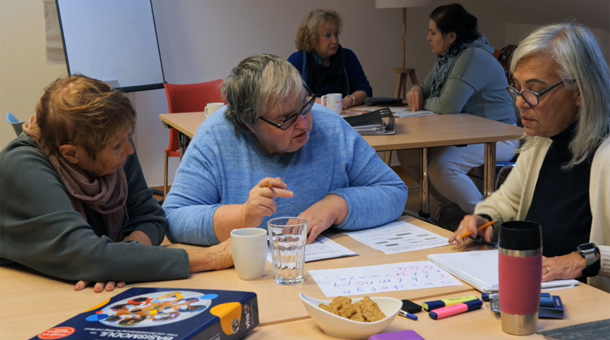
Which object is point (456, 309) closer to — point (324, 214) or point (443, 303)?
point (443, 303)

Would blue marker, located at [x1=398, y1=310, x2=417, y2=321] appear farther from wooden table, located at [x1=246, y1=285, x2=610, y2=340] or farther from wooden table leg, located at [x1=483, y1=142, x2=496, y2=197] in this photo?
wooden table leg, located at [x1=483, y1=142, x2=496, y2=197]

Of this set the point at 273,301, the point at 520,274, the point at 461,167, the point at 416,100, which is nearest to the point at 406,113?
the point at 416,100

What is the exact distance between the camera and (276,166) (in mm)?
1796

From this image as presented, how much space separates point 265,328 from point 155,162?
4496mm

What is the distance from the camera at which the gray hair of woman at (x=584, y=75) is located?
62.7 inches

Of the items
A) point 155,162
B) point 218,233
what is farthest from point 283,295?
point 155,162

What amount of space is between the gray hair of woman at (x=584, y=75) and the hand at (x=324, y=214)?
62 cm

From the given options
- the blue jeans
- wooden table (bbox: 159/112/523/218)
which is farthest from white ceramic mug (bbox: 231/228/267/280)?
the blue jeans

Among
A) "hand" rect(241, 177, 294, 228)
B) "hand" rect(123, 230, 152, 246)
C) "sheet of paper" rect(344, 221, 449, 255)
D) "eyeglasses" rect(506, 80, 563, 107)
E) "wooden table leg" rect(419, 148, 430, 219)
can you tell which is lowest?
"wooden table leg" rect(419, 148, 430, 219)

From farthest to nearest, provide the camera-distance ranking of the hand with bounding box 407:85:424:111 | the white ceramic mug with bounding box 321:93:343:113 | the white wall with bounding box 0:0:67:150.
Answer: the white wall with bounding box 0:0:67:150
the hand with bounding box 407:85:424:111
the white ceramic mug with bounding box 321:93:343:113

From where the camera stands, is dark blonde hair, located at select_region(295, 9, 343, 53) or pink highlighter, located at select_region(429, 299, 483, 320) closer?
pink highlighter, located at select_region(429, 299, 483, 320)

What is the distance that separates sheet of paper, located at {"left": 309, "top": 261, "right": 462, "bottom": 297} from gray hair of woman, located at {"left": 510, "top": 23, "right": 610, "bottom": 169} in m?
0.54

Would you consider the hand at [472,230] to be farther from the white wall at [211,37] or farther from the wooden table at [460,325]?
the white wall at [211,37]

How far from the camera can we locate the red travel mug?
0.99 meters
